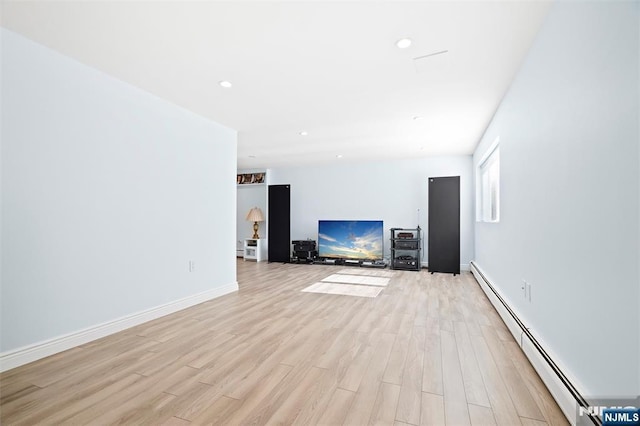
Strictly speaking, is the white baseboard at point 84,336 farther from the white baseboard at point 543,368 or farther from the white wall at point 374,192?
the white wall at point 374,192

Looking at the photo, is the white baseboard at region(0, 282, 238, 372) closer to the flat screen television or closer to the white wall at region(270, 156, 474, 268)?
the flat screen television

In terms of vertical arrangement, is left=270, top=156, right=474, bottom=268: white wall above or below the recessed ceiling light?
below

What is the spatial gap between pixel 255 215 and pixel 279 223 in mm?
702

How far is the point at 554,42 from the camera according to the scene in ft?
5.96

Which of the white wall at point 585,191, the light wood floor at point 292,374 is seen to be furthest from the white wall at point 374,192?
the white wall at point 585,191

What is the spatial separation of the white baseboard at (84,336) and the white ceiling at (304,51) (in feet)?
7.41

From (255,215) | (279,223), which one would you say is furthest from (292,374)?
(255,215)

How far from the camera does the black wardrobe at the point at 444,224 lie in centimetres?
578

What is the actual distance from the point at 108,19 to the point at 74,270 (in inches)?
75.8

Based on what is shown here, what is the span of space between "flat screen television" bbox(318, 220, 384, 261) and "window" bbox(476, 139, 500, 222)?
203cm

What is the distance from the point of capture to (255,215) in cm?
766

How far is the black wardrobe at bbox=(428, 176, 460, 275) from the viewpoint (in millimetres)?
5781

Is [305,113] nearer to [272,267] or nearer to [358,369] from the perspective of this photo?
[358,369]

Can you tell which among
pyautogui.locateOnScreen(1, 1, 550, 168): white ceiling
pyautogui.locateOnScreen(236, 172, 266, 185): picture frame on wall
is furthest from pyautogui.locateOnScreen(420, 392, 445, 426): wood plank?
pyautogui.locateOnScreen(236, 172, 266, 185): picture frame on wall
